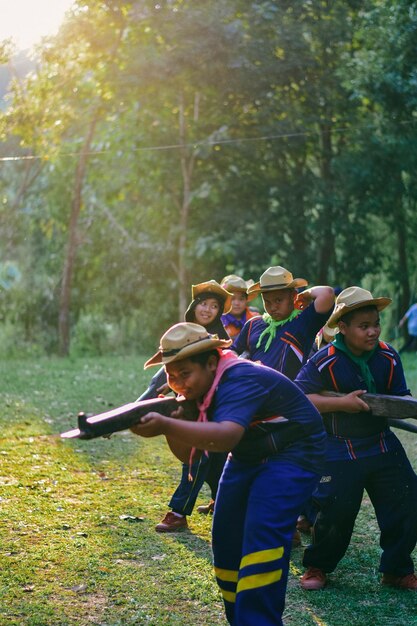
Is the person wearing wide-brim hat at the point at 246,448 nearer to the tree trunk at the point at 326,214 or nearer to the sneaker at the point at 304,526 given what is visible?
the sneaker at the point at 304,526

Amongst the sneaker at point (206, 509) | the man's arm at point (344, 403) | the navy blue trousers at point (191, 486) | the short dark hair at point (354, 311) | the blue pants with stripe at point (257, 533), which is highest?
the short dark hair at point (354, 311)

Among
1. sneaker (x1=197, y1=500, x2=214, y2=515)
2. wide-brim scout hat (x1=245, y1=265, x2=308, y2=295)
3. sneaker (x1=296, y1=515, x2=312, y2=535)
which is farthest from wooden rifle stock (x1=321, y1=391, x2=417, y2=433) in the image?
sneaker (x1=197, y1=500, x2=214, y2=515)

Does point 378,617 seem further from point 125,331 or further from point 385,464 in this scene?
point 125,331

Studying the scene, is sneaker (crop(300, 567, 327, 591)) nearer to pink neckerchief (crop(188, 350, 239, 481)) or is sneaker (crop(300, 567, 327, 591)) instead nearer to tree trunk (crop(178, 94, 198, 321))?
pink neckerchief (crop(188, 350, 239, 481))

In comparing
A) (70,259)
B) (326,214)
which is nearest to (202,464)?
(70,259)

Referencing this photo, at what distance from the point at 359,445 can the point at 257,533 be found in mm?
1481

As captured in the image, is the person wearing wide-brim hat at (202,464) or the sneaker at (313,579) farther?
the person wearing wide-brim hat at (202,464)

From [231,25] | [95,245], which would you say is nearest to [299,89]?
[231,25]

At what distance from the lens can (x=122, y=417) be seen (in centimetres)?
400

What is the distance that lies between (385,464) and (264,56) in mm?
23318

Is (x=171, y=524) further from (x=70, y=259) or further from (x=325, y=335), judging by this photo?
(x=70, y=259)

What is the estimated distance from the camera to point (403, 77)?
25969 millimetres

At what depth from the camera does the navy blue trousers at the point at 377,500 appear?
5.77 metres

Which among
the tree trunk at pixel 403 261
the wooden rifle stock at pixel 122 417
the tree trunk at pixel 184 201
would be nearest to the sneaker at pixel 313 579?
the wooden rifle stock at pixel 122 417
